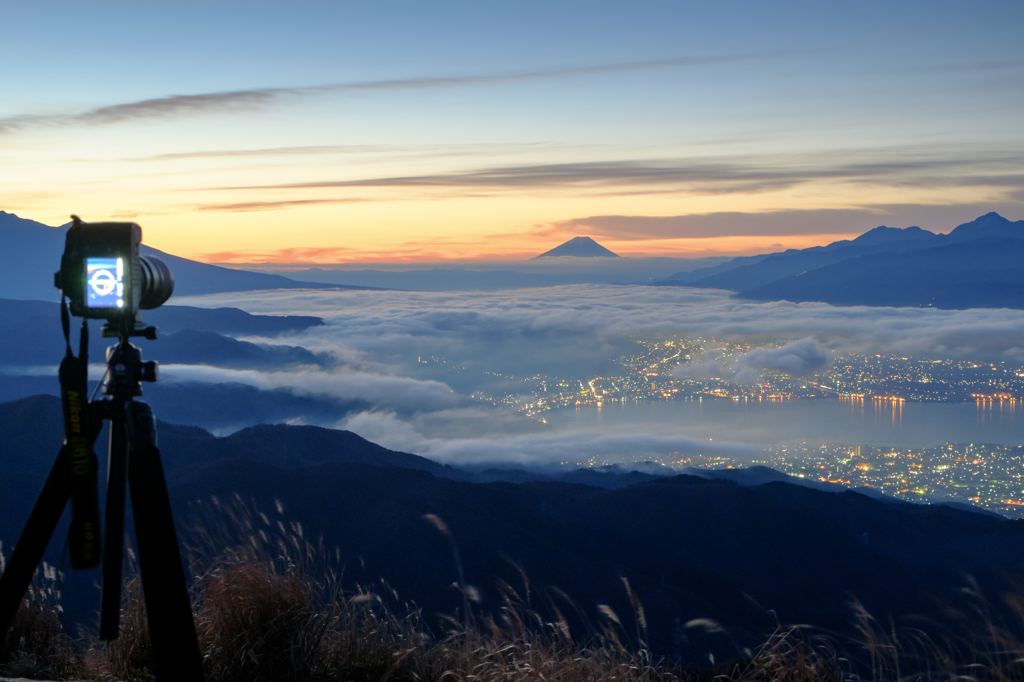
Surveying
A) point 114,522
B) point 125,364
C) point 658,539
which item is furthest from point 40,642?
point 658,539

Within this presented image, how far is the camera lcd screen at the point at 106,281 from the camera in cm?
264

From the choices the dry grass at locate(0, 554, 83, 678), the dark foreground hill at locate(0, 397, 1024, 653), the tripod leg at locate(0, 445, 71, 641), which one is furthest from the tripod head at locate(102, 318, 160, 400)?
the dark foreground hill at locate(0, 397, 1024, 653)

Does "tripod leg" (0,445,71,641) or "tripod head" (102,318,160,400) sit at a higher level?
"tripod head" (102,318,160,400)

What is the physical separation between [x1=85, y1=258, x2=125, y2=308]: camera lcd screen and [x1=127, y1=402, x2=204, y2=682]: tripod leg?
63 cm

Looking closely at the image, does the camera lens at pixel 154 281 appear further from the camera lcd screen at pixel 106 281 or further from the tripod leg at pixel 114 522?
the tripod leg at pixel 114 522

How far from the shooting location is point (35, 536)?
2.71 m

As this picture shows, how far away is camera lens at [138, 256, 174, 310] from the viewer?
2.80 m

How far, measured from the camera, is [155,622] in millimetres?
2314

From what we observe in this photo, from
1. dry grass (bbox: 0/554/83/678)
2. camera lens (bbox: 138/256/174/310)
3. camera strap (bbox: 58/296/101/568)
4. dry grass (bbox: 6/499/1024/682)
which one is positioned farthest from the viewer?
dry grass (bbox: 0/554/83/678)

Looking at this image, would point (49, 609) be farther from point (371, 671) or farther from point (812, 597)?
point (812, 597)

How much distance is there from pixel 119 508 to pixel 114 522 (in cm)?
6

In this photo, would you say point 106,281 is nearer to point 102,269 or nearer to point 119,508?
point 102,269

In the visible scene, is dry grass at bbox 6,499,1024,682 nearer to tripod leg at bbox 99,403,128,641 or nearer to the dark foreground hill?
tripod leg at bbox 99,403,128,641

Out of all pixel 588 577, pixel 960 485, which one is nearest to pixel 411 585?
pixel 588 577
